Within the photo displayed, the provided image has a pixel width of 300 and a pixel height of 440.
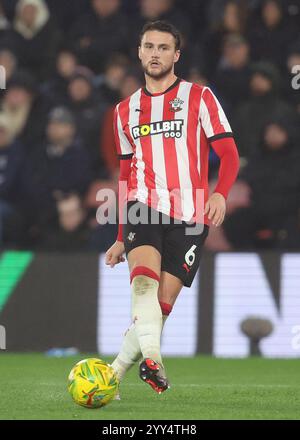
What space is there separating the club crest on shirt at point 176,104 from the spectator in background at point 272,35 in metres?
6.31

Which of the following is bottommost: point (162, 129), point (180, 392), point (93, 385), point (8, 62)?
point (180, 392)

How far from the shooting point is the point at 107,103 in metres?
13.2

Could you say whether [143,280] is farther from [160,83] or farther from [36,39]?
[36,39]

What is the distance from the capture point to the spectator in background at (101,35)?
13.9m

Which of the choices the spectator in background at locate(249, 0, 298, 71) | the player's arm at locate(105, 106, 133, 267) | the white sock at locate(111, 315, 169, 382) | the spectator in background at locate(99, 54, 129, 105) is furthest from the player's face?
the spectator in background at locate(249, 0, 298, 71)

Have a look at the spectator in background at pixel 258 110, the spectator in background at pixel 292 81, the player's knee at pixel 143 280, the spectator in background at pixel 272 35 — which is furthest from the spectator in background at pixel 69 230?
the player's knee at pixel 143 280

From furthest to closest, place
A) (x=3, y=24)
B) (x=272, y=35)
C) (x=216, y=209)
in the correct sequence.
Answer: (x=3, y=24) → (x=272, y=35) → (x=216, y=209)

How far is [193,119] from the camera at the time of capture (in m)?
7.10

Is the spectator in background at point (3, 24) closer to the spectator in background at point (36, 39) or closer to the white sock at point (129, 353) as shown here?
the spectator in background at point (36, 39)

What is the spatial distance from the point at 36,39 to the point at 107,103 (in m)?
1.48

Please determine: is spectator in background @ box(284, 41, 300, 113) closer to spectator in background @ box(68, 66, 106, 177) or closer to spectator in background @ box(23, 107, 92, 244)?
spectator in background @ box(68, 66, 106, 177)

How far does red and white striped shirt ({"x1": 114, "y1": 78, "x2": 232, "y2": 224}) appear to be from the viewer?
7.06 meters

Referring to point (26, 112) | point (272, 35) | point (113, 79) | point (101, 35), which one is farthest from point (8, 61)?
point (272, 35)

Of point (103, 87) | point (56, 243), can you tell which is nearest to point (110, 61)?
point (103, 87)
